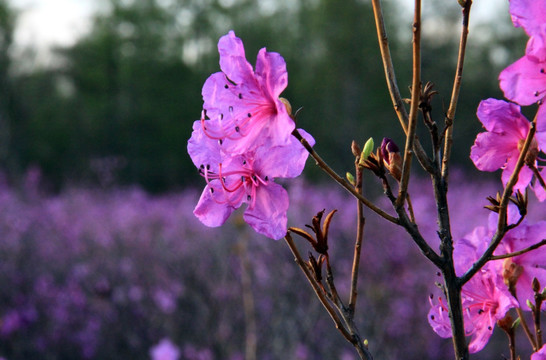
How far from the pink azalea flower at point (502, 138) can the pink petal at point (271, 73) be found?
27 cm

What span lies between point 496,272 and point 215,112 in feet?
1.55

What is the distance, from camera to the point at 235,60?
80 cm

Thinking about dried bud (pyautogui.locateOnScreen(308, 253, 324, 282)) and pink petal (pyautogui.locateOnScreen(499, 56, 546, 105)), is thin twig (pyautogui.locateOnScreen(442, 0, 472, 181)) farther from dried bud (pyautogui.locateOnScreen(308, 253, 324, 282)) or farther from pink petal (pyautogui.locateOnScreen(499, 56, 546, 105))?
dried bud (pyautogui.locateOnScreen(308, 253, 324, 282))

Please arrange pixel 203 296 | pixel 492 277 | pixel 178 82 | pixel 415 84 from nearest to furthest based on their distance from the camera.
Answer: pixel 415 84, pixel 492 277, pixel 203 296, pixel 178 82

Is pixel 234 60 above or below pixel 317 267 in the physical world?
above

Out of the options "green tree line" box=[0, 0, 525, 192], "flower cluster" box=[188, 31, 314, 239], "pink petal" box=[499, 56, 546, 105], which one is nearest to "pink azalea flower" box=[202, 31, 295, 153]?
"flower cluster" box=[188, 31, 314, 239]

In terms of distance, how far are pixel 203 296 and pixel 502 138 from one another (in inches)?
147

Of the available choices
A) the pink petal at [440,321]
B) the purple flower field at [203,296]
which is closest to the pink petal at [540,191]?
the pink petal at [440,321]

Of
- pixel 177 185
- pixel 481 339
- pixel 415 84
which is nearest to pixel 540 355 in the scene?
pixel 481 339

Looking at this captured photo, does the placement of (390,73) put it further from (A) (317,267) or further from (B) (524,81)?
(A) (317,267)

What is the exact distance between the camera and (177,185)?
17.1 meters

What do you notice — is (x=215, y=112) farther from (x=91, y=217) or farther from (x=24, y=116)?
(x=24, y=116)

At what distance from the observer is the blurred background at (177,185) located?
4316mm

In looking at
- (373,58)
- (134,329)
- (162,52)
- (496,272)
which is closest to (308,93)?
(373,58)
